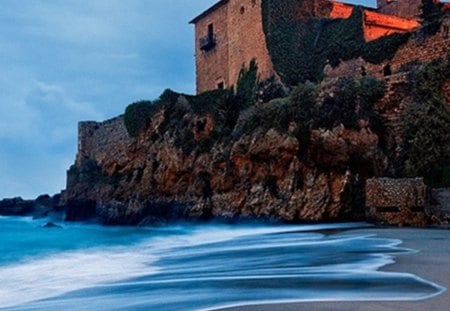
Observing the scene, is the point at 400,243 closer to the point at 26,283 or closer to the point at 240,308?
the point at 240,308

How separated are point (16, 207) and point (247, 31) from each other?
31.1 m

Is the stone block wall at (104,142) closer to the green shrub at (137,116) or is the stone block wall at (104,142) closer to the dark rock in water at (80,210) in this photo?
the green shrub at (137,116)

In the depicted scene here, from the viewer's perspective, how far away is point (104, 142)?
30.5 meters

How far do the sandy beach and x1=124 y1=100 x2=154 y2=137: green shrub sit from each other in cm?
1707

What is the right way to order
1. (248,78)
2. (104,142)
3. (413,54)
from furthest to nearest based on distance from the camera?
(104,142) → (248,78) → (413,54)

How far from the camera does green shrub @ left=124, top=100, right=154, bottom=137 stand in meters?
25.4

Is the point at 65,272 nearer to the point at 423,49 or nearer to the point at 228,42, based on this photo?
the point at 423,49

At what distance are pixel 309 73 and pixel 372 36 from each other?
10.1ft

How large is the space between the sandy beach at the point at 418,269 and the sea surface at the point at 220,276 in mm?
158

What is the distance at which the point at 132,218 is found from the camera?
75.3ft

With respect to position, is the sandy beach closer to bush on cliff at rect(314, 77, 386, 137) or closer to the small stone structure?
the small stone structure

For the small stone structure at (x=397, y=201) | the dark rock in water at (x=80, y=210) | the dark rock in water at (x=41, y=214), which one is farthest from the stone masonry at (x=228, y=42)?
the dark rock in water at (x=41, y=214)

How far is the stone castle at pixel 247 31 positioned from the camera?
22.8m

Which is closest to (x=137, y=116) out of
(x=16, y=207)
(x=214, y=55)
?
(x=214, y=55)
